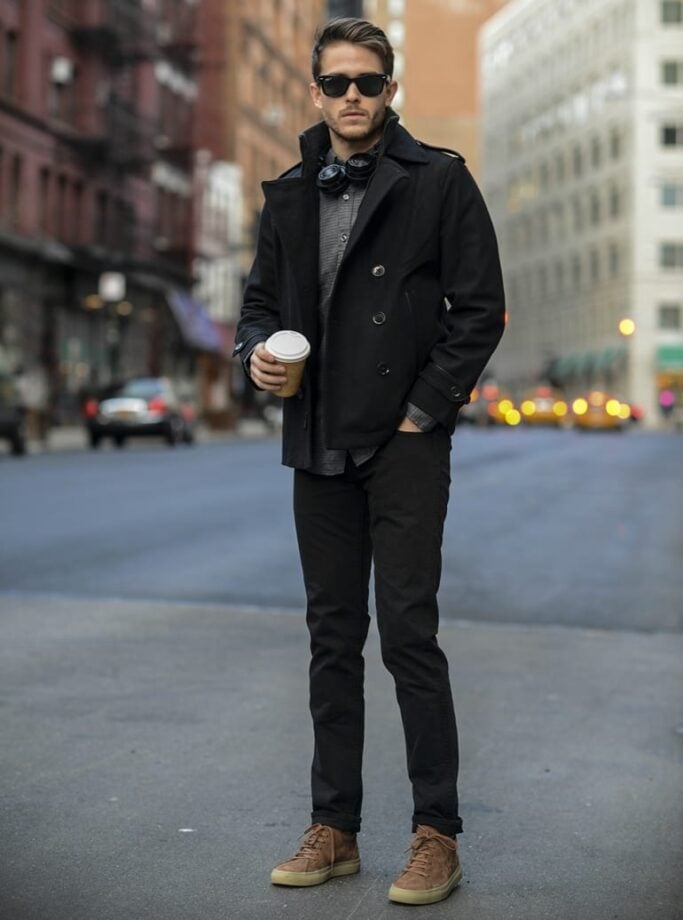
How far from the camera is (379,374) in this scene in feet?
13.3

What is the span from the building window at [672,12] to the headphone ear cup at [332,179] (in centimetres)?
9628

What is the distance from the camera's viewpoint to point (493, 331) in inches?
162

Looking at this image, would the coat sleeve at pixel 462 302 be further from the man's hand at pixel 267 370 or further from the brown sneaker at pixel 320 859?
the brown sneaker at pixel 320 859

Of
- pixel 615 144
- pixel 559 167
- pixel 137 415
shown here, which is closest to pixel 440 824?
pixel 137 415

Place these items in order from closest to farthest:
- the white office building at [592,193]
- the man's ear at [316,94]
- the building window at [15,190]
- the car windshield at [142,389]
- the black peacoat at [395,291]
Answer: the black peacoat at [395,291]
the man's ear at [316,94]
the car windshield at [142,389]
the building window at [15,190]
the white office building at [592,193]

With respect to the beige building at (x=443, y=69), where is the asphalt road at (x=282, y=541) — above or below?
below

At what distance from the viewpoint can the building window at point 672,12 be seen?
9581cm

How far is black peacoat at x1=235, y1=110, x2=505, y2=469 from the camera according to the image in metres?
4.05

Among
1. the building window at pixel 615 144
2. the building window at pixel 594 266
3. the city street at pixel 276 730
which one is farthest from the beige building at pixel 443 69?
the city street at pixel 276 730

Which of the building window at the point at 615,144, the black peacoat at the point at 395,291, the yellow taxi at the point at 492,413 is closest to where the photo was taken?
the black peacoat at the point at 395,291

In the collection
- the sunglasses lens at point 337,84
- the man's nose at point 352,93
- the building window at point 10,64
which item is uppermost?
the building window at point 10,64

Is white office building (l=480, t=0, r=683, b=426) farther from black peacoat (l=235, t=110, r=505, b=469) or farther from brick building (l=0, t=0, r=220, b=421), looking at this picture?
black peacoat (l=235, t=110, r=505, b=469)

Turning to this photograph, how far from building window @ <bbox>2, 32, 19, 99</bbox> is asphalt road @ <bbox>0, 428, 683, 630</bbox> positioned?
1779 cm

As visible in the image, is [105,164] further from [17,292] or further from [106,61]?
[17,292]
